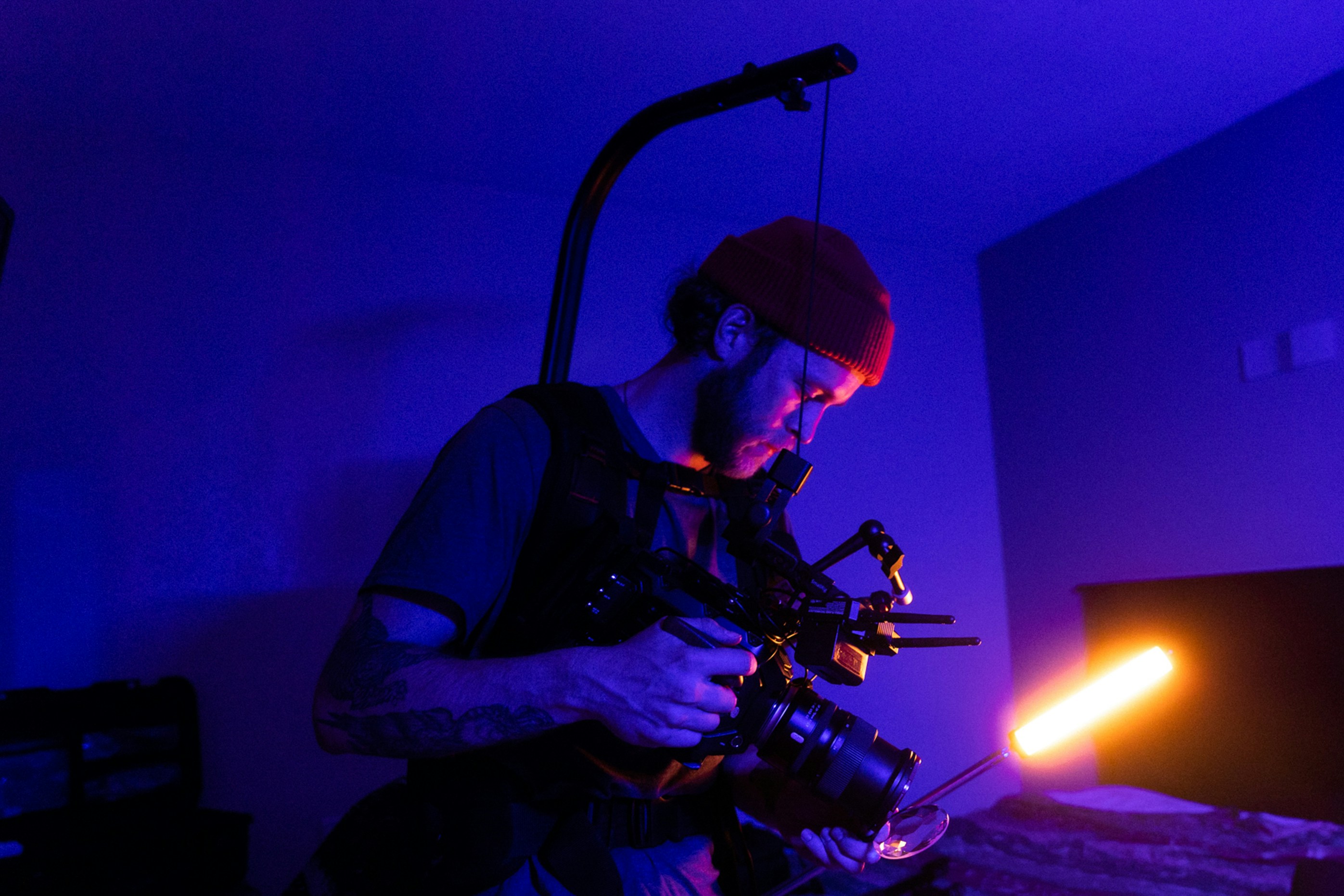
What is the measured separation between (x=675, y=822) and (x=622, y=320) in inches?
81.0

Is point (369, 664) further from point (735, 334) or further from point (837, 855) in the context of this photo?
point (735, 334)

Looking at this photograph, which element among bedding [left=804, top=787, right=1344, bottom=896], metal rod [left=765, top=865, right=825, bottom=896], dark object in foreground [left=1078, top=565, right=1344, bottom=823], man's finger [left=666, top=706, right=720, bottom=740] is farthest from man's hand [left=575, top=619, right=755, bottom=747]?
dark object in foreground [left=1078, top=565, right=1344, bottom=823]

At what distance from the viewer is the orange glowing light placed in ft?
3.16

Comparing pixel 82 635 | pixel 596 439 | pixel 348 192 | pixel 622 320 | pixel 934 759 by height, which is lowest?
pixel 934 759

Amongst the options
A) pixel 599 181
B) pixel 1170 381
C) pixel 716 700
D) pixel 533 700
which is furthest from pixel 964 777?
pixel 1170 381

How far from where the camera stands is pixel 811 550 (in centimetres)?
301

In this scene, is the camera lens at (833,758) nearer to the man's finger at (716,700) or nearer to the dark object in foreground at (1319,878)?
the man's finger at (716,700)

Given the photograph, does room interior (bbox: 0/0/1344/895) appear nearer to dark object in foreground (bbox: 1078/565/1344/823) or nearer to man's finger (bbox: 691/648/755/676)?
dark object in foreground (bbox: 1078/565/1344/823)

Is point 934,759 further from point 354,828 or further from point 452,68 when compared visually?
point 452,68

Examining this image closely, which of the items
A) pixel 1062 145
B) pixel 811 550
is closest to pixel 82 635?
pixel 811 550

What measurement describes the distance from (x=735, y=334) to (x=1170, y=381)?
2287 mm

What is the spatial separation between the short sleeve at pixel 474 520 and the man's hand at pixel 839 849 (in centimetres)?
51

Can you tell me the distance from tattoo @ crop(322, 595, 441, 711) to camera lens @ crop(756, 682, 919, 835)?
0.40 metres

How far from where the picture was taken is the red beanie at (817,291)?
133 centimetres
